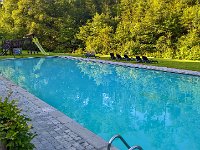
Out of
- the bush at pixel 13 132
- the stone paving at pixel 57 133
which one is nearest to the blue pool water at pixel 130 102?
the stone paving at pixel 57 133

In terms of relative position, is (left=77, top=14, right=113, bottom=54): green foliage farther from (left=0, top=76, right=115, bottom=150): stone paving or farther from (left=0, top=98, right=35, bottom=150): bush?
(left=0, top=98, right=35, bottom=150): bush

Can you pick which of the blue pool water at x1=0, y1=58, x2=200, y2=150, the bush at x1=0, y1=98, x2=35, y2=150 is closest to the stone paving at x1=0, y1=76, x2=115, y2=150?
the blue pool water at x1=0, y1=58, x2=200, y2=150

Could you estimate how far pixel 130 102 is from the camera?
8.73m

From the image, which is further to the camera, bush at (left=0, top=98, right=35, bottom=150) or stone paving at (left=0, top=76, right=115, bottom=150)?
stone paving at (left=0, top=76, right=115, bottom=150)

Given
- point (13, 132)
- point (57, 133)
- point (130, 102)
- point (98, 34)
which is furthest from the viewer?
point (98, 34)

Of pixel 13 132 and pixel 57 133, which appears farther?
pixel 57 133

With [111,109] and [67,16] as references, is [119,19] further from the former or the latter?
[111,109]

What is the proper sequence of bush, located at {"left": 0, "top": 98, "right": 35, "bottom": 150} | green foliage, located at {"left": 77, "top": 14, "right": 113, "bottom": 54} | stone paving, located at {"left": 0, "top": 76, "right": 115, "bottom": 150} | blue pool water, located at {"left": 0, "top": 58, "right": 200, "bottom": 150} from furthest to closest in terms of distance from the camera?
green foliage, located at {"left": 77, "top": 14, "right": 113, "bottom": 54} → blue pool water, located at {"left": 0, "top": 58, "right": 200, "bottom": 150} → stone paving, located at {"left": 0, "top": 76, "right": 115, "bottom": 150} → bush, located at {"left": 0, "top": 98, "right": 35, "bottom": 150}

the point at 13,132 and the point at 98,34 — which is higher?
the point at 98,34

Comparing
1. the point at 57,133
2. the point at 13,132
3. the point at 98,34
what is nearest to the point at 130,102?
the point at 57,133


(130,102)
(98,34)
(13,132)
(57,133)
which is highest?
(98,34)

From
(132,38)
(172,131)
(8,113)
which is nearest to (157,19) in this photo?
(132,38)

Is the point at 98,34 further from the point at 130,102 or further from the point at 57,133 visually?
the point at 57,133

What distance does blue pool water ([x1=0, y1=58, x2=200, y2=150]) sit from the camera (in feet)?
19.5
